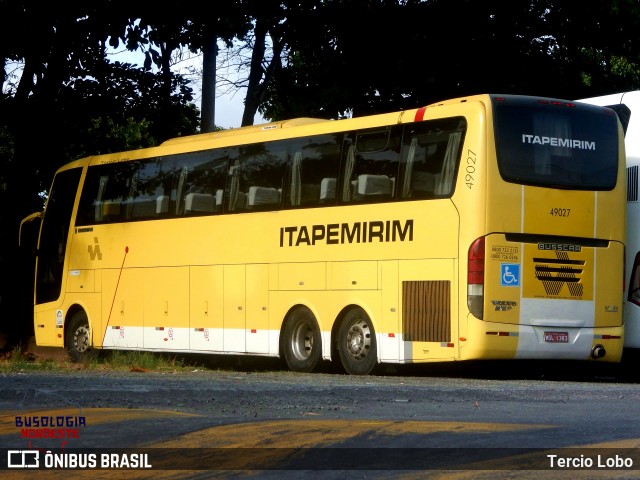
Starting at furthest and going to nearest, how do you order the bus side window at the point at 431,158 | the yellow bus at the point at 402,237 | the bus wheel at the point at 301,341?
the bus wheel at the point at 301,341
the bus side window at the point at 431,158
the yellow bus at the point at 402,237

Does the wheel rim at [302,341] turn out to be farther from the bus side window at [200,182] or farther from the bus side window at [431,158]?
the bus side window at [431,158]

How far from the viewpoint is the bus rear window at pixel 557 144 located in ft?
58.3

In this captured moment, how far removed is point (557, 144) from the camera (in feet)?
59.5

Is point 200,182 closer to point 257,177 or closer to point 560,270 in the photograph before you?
point 257,177

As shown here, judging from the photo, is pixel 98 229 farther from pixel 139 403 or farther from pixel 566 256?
pixel 139 403

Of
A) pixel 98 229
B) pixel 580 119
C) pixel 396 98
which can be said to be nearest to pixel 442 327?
pixel 580 119

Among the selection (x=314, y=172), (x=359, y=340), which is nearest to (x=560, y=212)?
(x=359, y=340)

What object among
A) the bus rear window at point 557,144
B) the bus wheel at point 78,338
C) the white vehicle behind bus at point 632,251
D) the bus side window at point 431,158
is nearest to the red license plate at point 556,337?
the white vehicle behind bus at point 632,251

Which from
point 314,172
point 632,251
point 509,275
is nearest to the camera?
point 509,275

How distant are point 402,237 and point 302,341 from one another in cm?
278

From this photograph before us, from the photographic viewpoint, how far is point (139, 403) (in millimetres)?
11242

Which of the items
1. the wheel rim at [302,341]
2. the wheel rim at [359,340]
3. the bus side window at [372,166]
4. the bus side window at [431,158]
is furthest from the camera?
the wheel rim at [302,341]

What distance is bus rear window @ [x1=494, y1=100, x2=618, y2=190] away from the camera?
1778 centimetres

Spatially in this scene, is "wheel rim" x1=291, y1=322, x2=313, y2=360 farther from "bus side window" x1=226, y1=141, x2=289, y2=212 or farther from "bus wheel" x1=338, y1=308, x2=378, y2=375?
"bus side window" x1=226, y1=141, x2=289, y2=212
